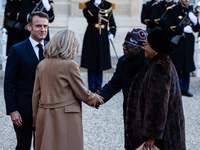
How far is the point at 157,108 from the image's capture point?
2.67 meters

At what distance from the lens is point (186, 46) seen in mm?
7441

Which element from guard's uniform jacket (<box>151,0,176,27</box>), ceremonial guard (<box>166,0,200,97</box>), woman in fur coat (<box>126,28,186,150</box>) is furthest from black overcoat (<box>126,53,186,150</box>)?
guard's uniform jacket (<box>151,0,176,27</box>)

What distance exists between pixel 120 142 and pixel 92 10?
10.2ft

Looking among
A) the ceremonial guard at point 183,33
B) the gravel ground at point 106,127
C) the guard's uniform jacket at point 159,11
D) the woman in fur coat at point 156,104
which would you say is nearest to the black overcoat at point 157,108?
the woman in fur coat at point 156,104

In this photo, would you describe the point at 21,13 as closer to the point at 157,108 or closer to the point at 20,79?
the point at 20,79

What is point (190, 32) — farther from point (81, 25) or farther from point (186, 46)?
point (81, 25)

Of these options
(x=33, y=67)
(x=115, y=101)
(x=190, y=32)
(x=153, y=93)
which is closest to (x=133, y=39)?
(x=153, y=93)

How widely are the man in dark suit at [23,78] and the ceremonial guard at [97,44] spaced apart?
3.88m

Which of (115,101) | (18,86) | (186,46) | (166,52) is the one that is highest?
(166,52)

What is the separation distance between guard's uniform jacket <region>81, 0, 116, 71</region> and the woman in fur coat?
444 centimetres

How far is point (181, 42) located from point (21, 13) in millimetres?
3173

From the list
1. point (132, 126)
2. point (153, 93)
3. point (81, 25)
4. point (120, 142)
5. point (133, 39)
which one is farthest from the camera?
point (81, 25)

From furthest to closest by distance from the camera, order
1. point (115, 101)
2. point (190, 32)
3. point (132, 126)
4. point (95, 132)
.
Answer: point (190, 32) < point (115, 101) < point (95, 132) < point (132, 126)

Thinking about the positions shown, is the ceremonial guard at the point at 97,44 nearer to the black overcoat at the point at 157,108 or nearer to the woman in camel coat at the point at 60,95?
the woman in camel coat at the point at 60,95
